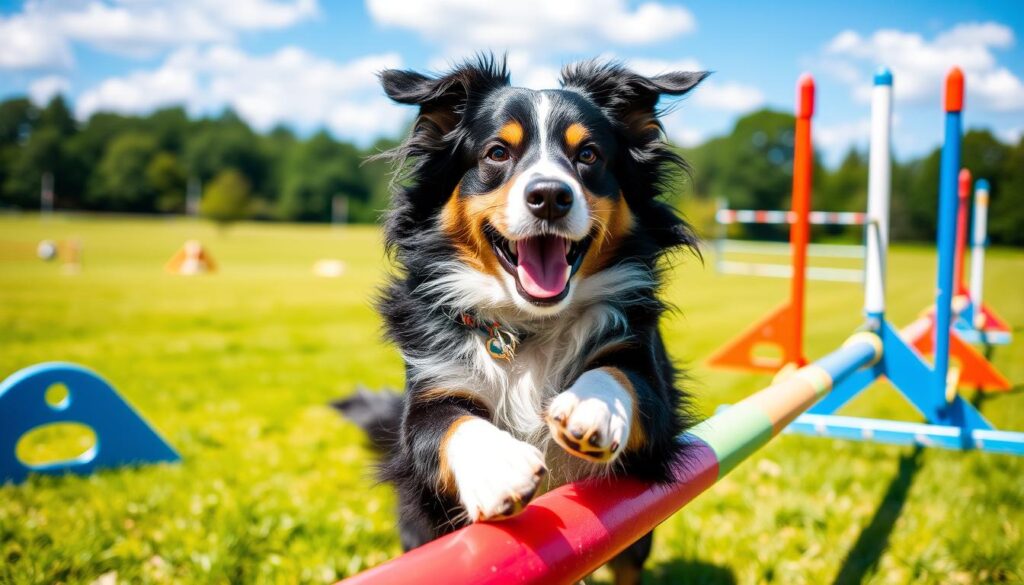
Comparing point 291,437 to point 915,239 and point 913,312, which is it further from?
point 915,239

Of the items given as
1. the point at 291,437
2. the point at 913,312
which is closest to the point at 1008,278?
the point at 913,312

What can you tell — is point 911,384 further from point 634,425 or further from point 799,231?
point 634,425

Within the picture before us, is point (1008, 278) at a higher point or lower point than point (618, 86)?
lower

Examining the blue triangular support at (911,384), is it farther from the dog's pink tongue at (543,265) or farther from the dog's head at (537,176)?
the dog's pink tongue at (543,265)

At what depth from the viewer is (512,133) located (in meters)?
2.35

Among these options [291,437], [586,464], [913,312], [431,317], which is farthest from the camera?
[913,312]

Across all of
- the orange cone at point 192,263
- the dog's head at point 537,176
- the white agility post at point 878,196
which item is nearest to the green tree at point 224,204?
the orange cone at point 192,263

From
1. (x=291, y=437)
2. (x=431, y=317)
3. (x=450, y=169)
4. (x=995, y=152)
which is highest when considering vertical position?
(x=995, y=152)

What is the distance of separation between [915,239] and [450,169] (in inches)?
2223

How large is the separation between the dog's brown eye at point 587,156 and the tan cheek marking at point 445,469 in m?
1.08

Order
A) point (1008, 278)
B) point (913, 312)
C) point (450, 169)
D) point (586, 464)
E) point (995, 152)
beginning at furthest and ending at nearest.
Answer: point (995, 152) → point (1008, 278) → point (913, 312) → point (450, 169) → point (586, 464)

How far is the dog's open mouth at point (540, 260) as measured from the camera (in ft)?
6.92

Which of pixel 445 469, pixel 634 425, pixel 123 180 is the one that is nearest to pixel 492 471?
pixel 445 469

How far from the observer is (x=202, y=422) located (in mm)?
4910
